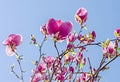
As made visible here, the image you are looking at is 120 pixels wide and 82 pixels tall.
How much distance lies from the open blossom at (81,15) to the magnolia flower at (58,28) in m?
0.70

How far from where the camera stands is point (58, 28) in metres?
2.68

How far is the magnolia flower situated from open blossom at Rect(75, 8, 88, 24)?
27.5 inches

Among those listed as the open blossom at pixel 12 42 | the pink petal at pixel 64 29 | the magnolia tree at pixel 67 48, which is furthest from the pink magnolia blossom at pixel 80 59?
the pink petal at pixel 64 29

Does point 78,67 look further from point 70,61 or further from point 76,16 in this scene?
point 76,16

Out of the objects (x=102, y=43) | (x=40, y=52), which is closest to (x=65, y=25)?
(x=102, y=43)

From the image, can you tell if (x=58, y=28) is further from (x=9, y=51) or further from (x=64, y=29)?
(x=9, y=51)

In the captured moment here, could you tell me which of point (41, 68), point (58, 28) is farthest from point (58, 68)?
point (58, 28)

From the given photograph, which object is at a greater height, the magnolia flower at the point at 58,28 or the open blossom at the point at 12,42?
the magnolia flower at the point at 58,28

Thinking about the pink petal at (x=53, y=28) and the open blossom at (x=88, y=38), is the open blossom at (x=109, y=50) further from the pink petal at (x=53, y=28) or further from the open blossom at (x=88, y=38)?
the pink petal at (x=53, y=28)

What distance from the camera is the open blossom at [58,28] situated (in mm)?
2676

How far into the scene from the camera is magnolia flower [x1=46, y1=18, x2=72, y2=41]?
2.68 m

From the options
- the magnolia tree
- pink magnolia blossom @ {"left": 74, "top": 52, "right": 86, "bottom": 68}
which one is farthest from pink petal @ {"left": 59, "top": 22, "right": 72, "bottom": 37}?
pink magnolia blossom @ {"left": 74, "top": 52, "right": 86, "bottom": 68}

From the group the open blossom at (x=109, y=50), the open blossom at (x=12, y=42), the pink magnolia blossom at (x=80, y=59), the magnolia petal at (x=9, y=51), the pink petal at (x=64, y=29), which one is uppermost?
the pink petal at (x=64, y=29)

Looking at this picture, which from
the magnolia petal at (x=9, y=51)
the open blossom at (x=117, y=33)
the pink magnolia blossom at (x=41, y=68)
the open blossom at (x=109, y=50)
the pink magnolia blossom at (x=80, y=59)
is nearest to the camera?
the magnolia petal at (x=9, y=51)
